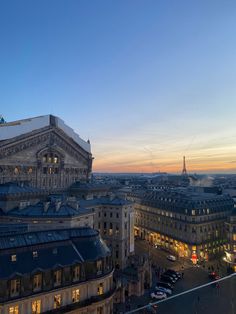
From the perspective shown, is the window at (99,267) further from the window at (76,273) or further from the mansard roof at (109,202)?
the mansard roof at (109,202)

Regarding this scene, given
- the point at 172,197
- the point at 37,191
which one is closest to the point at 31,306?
the point at 37,191

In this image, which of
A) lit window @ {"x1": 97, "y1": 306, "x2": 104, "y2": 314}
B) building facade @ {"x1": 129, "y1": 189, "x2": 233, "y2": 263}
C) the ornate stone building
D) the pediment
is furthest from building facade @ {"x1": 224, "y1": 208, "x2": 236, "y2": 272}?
the pediment

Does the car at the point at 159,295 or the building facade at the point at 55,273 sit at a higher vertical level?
the building facade at the point at 55,273

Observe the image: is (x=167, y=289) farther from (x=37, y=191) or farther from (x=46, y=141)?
(x=46, y=141)

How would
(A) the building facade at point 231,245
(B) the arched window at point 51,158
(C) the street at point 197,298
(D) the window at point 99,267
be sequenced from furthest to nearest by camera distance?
1. (B) the arched window at point 51,158
2. (A) the building facade at point 231,245
3. (C) the street at point 197,298
4. (D) the window at point 99,267

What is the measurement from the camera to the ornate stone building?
95.8m

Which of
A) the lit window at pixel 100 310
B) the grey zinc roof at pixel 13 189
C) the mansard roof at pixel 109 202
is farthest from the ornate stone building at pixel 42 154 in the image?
the lit window at pixel 100 310

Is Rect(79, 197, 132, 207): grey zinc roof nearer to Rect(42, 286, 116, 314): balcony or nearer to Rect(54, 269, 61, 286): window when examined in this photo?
Rect(42, 286, 116, 314): balcony

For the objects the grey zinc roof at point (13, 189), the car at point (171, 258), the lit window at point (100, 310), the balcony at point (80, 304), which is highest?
the grey zinc roof at point (13, 189)

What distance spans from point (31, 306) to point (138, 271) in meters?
30.0

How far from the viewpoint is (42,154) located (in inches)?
4107

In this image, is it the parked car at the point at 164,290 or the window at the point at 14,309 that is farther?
the parked car at the point at 164,290

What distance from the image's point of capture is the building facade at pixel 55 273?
45250mm

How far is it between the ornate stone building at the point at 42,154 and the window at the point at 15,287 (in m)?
51.5
